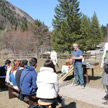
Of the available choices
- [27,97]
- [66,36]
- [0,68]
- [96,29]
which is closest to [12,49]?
[66,36]

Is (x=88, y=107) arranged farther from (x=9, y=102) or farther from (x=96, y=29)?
(x=96, y=29)

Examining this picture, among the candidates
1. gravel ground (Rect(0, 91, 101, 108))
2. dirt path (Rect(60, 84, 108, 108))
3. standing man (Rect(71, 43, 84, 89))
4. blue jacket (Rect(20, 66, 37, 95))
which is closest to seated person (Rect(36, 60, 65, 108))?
blue jacket (Rect(20, 66, 37, 95))

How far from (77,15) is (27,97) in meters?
27.2

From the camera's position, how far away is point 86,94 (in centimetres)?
498

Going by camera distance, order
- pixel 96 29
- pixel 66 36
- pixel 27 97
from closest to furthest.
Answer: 1. pixel 27 97
2. pixel 66 36
3. pixel 96 29

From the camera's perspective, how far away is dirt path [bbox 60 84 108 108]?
437 centimetres

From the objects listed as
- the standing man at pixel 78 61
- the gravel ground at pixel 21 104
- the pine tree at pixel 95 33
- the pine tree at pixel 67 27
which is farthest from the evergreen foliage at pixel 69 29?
the gravel ground at pixel 21 104

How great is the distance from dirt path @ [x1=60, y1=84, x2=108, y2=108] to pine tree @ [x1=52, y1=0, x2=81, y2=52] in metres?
21.9

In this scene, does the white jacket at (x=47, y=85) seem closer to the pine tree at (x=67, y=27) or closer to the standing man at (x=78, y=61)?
the standing man at (x=78, y=61)

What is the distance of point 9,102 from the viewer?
4633 mm

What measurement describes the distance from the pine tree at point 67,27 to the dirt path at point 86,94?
21.9 meters

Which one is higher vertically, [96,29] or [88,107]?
[96,29]

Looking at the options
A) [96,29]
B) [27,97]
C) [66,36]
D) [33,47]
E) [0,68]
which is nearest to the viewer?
[27,97]

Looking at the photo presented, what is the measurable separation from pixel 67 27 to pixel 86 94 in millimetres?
23538
